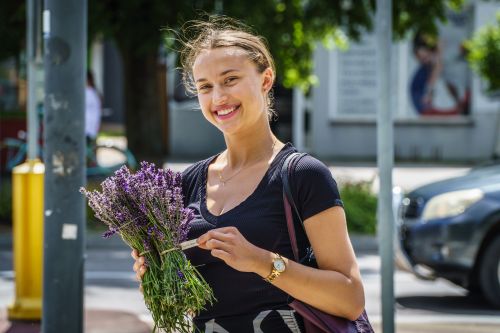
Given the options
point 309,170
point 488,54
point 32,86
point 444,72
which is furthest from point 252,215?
point 444,72

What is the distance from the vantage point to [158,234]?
9.18 feet

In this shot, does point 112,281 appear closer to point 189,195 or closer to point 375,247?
point 375,247

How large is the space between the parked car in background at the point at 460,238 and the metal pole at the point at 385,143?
316 cm

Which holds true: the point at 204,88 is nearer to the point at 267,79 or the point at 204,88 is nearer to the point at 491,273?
the point at 267,79

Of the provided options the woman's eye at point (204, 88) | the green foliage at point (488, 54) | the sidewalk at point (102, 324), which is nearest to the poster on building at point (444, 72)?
the green foliage at point (488, 54)

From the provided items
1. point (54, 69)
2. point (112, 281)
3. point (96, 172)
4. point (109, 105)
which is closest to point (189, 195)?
point (54, 69)

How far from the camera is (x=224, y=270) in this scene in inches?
111

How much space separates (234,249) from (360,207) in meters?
12.4

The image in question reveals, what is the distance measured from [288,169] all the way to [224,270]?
320 millimetres

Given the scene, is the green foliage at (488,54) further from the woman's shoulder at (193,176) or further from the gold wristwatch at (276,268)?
the gold wristwatch at (276,268)

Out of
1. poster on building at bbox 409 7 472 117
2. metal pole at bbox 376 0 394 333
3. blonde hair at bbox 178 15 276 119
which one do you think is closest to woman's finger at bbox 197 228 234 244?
blonde hair at bbox 178 15 276 119

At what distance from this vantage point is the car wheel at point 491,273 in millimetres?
8750

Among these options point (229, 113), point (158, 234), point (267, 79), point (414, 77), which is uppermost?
point (414, 77)

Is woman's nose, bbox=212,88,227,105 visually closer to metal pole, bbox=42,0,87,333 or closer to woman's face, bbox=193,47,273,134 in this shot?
woman's face, bbox=193,47,273,134
